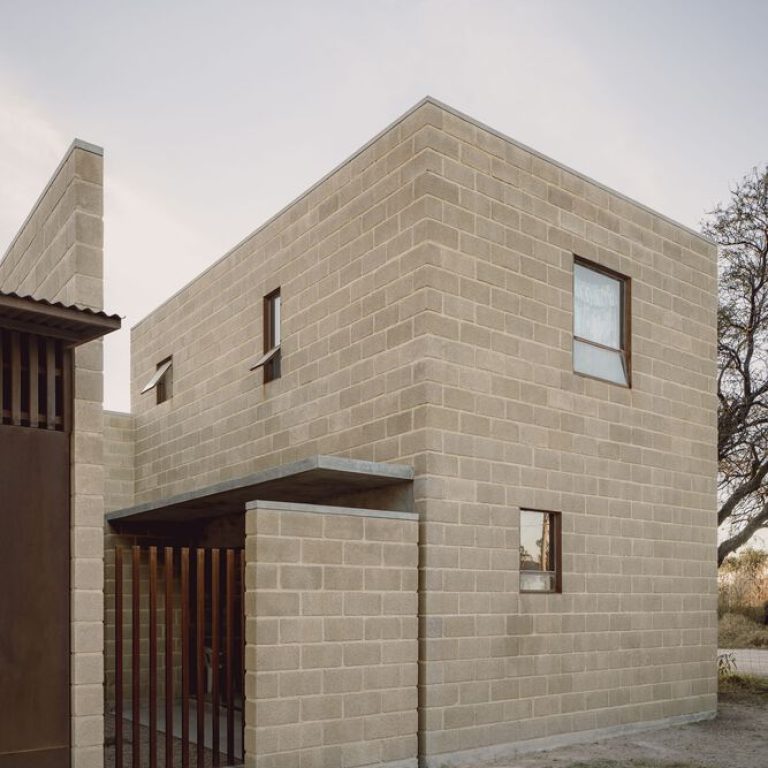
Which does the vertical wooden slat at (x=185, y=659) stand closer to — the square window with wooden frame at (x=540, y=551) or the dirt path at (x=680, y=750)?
the dirt path at (x=680, y=750)

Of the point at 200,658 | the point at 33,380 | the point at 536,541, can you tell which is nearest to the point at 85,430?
the point at 33,380

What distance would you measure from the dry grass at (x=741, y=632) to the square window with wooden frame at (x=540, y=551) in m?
14.3

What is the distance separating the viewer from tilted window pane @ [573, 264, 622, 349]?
484 inches

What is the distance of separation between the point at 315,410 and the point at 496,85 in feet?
16.3

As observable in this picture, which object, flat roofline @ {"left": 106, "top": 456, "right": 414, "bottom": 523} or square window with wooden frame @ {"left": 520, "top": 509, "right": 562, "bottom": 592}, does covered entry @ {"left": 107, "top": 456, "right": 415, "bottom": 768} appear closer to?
flat roofline @ {"left": 106, "top": 456, "right": 414, "bottom": 523}

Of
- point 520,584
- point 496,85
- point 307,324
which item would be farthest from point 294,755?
point 496,85

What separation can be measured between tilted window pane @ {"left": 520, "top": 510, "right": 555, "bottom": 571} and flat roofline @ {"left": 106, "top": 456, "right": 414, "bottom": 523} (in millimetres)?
1724

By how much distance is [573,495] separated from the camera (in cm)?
1173

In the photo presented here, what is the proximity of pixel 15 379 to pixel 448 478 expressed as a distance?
14.7ft

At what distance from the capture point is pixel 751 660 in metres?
20.2

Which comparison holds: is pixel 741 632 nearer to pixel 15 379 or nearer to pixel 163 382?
pixel 163 382

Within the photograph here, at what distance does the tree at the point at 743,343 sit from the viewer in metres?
18.8

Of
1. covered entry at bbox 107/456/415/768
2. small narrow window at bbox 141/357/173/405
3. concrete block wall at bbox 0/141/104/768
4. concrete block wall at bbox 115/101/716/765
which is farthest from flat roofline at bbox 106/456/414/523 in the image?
small narrow window at bbox 141/357/173/405

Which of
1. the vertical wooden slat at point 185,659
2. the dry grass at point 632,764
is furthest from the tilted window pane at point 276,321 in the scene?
the dry grass at point 632,764
